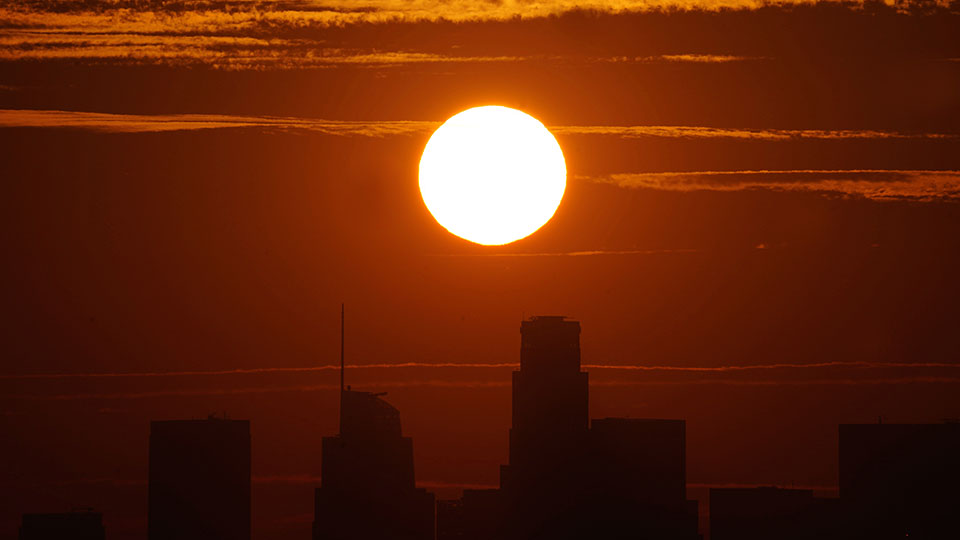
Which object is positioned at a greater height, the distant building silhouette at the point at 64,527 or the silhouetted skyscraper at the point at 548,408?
the silhouetted skyscraper at the point at 548,408

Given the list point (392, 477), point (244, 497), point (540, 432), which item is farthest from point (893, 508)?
point (244, 497)

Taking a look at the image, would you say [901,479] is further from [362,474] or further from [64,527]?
[64,527]

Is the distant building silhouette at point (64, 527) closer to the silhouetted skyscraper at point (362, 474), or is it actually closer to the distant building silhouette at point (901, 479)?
the silhouetted skyscraper at point (362, 474)

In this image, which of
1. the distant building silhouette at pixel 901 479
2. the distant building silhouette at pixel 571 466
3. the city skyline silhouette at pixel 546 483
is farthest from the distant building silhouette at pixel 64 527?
the distant building silhouette at pixel 901 479

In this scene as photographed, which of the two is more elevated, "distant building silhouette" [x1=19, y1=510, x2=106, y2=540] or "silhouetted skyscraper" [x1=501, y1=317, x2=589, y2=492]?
"silhouetted skyscraper" [x1=501, y1=317, x2=589, y2=492]

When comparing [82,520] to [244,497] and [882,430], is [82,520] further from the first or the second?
[882,430]

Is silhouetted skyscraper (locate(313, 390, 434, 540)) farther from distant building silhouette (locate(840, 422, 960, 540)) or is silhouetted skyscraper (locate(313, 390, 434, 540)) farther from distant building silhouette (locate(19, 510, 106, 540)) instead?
distant building silhouette (locate(840, 422, 960, 540))

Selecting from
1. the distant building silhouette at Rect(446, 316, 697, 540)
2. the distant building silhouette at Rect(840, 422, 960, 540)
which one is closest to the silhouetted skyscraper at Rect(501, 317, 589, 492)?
the distant building silhouette at Rect(446, 316, 697, 540)
